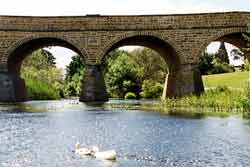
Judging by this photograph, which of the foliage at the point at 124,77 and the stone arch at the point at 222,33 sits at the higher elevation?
→ the stone arch at the point at 222,33

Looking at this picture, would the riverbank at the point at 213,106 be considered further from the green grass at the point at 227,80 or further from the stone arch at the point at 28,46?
the green grass at the point at 227,80

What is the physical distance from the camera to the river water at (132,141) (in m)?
19.0

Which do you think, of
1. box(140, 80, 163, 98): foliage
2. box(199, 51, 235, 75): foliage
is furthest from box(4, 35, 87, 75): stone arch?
box(199, 51, 235, 75): foliage

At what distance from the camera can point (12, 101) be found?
5916cm

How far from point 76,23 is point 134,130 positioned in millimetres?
31202

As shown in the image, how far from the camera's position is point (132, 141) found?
23.8 m

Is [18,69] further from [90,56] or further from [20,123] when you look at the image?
[20,123]

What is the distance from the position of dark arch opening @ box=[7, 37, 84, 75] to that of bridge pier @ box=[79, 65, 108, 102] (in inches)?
98.8

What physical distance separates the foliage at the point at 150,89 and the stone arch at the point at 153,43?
81.3 ft

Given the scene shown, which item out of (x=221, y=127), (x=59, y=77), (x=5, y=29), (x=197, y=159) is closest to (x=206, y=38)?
(x=5, y=29)

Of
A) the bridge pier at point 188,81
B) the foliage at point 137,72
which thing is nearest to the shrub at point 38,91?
the foliage at point 137,72

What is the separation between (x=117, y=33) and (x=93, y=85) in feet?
19.3

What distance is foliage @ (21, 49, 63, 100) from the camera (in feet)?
268

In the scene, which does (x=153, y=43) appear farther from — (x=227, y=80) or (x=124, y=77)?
(x=124, y=77)
